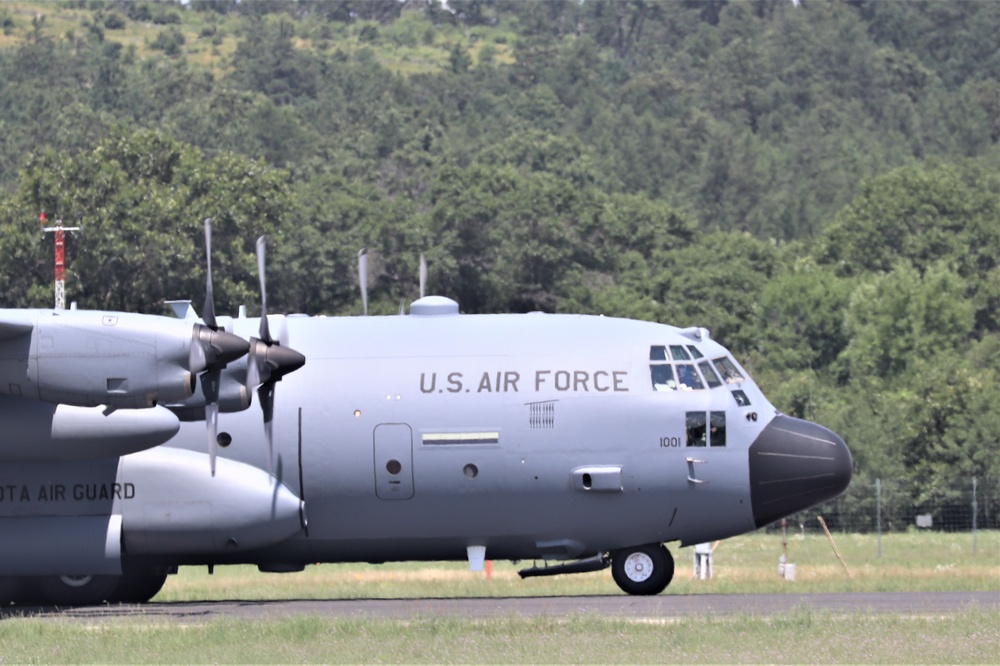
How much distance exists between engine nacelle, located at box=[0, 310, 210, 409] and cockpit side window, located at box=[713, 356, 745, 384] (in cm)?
862

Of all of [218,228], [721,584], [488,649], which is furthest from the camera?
[218,228]

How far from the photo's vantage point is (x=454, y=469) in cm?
2656

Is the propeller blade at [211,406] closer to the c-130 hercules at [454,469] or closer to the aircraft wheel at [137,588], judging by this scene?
the c-130 hercules at [454,469]

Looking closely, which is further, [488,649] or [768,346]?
[768,346]

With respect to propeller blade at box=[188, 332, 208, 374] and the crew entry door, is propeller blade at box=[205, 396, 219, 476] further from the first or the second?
the crew entry door

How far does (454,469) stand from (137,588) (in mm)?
6092

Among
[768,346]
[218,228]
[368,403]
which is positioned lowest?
[768,346]

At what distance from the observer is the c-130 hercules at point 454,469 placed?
86.7 ft

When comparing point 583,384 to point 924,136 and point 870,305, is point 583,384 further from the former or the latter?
point 924,136

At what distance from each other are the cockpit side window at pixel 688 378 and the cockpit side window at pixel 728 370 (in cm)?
44

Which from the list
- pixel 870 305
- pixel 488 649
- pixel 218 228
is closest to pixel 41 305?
pixel 218 228

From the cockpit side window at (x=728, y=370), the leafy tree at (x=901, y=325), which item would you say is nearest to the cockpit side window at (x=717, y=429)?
the cockpit side window at (x=728, y=370)

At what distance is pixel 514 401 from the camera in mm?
26625

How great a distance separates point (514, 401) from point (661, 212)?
7521cm
